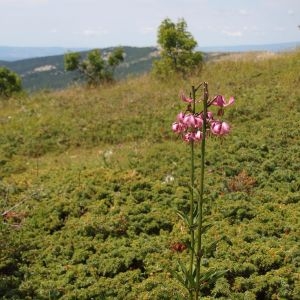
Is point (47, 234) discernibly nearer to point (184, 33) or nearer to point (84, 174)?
point (84, 174)

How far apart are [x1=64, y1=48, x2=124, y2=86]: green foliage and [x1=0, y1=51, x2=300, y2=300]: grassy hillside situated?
2790cm

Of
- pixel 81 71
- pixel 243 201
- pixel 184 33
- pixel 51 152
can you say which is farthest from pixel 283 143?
pixel 81 71

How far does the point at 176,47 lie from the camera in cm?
2752

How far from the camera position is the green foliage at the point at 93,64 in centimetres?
4575

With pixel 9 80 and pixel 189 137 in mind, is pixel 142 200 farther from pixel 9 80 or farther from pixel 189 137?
pixel 9 80

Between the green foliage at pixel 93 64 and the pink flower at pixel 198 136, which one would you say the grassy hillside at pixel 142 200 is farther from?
the green foliage at pixel 93 64

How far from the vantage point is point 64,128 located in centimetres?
1769

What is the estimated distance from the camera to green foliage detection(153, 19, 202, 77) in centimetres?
2647

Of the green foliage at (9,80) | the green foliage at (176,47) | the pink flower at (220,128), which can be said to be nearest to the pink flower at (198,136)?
the pink flower at (220,128)

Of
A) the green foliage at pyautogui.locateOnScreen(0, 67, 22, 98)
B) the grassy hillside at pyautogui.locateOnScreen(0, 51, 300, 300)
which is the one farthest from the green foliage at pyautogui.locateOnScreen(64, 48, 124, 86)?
the grassy hillside at pyautogui.locateOnScreen(0, 51, 300, 300)

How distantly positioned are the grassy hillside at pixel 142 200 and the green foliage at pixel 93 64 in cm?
2790

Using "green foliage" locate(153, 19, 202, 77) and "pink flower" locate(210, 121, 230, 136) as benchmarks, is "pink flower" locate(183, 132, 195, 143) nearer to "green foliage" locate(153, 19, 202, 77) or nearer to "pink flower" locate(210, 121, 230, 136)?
"pink flower" locate(210, 121, 230, 136)

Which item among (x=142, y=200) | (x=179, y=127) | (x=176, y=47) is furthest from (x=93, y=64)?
(x=179, y=127)

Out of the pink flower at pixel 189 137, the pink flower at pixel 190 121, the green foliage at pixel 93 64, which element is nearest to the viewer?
the pink flower at pixel 190 121
